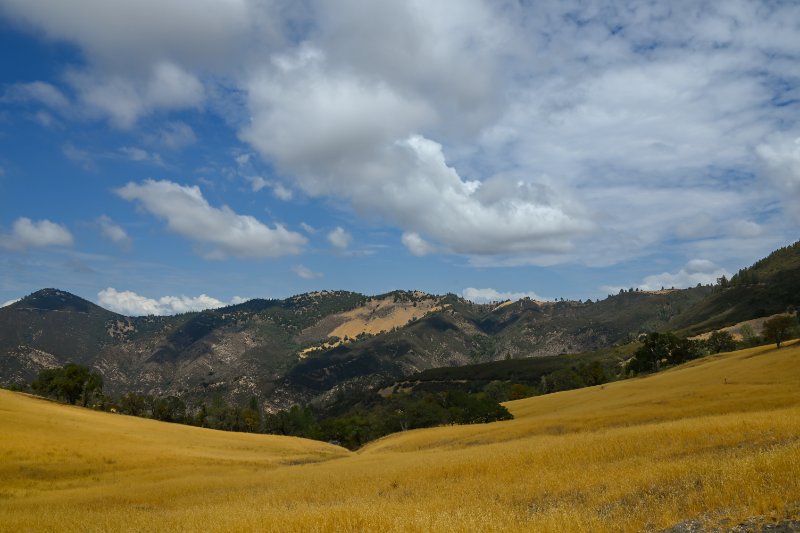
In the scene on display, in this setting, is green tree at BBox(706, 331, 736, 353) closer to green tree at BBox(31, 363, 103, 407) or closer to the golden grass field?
the golden grass field

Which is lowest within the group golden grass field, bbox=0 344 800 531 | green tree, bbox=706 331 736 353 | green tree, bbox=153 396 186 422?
green tree, bbox=153 396 186 422

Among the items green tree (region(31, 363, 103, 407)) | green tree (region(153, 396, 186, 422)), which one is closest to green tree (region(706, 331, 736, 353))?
green tree (region(153, 396, 186, 422))

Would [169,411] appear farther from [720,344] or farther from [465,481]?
[720,344]

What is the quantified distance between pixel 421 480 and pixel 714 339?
6400 inches

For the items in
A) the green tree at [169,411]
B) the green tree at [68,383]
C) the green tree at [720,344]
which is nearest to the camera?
the green tree at [68,383]

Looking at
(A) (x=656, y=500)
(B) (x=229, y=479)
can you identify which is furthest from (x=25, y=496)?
(A) (x=656, y=500)

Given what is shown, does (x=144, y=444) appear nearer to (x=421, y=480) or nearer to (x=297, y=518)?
(x=421, y=480)

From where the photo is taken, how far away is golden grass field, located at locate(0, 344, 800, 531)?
11594 millimetres

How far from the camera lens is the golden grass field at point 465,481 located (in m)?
11.6

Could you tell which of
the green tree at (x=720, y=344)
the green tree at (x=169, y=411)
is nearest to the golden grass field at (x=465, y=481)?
the green tree at (x=169, y=411)

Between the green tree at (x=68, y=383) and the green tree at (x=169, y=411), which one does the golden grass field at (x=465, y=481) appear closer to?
the green tree at (x=68, y=383)

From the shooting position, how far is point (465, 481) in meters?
22.3

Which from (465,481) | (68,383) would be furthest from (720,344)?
(68,383)

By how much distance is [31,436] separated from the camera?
44.4m
